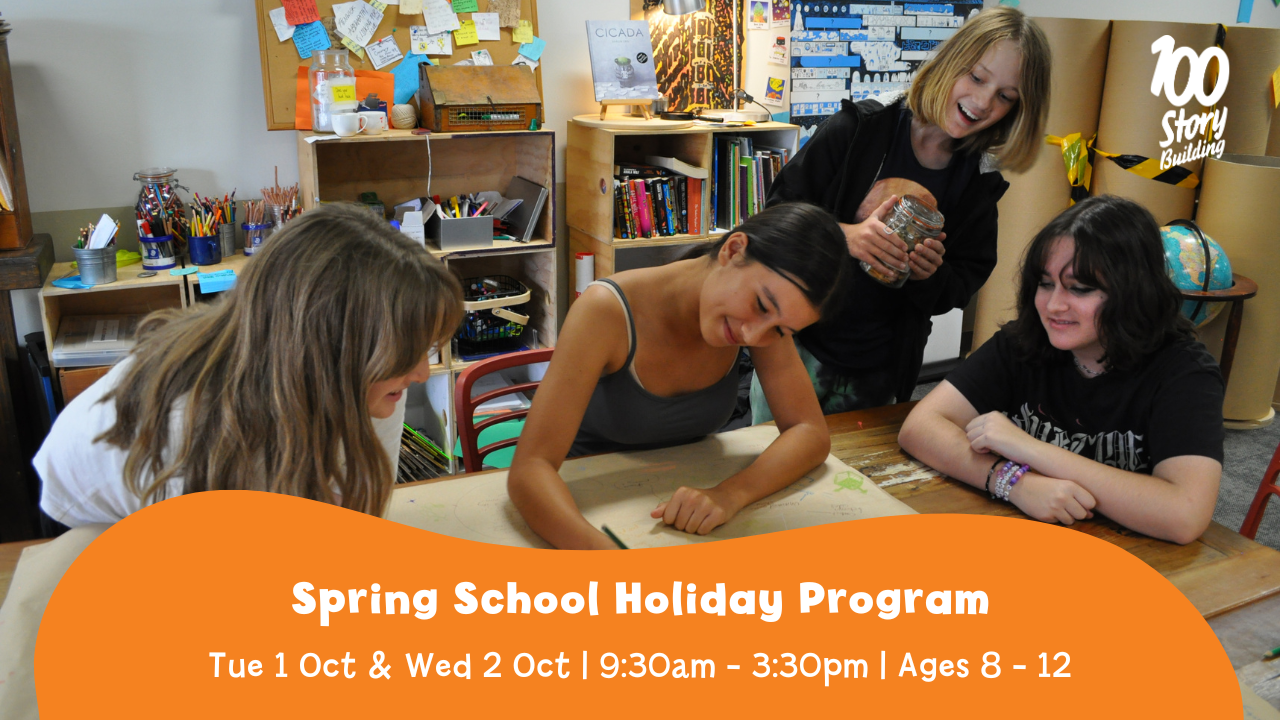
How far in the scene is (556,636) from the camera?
82 centimetres

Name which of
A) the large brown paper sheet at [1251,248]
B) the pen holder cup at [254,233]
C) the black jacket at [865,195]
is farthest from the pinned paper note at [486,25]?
the large brown paper sheet at [1251,248]

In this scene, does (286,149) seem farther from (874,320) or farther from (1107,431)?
(1107,431)

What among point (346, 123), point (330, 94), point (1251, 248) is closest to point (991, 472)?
point (346, 123)

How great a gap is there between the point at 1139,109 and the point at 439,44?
8.51ft

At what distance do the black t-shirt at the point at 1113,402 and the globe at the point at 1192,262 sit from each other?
199 cm

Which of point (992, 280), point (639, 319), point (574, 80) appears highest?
point (574, 80)

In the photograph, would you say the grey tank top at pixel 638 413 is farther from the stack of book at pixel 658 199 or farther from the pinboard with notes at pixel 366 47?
the pinboard with notes at pixel 366 47

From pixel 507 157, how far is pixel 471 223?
0.46 m

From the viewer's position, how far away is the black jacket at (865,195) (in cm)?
177

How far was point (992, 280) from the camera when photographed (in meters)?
3.64

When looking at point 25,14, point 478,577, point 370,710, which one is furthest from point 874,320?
point 25,14

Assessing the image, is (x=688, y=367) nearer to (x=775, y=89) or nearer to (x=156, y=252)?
(x=156, y=252)

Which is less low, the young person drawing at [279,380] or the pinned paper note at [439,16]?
the pinned paper note at [439,16]

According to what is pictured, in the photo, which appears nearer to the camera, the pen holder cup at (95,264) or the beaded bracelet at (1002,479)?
the beaded bracelet at (1002,479)
